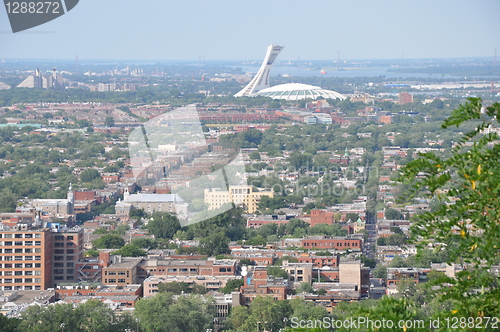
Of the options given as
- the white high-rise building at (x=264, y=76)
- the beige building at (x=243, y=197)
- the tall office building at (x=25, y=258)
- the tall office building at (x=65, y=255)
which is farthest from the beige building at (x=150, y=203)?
the white high-rise building at (x=264, y=76)

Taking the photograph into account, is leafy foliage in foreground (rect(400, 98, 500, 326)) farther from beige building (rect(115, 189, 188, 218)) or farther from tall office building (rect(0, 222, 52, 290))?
beige building (rect(115, 189, 188, 218))

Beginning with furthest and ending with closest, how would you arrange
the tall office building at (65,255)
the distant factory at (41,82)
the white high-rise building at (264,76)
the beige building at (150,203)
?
1. the distant factory at (41,82)
2. the white high-rise building at (264,76)
3. the beige building at (150,203)
4. the tall office building at (65,255)

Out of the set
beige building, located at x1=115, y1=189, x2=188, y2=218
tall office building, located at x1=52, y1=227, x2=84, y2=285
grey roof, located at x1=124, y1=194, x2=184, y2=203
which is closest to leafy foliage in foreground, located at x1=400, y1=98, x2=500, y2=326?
tall office building, located at x1=52, y1=227, x2=84, y2=285

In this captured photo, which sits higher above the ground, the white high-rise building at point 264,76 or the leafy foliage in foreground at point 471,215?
the leafy foliage in foreground at point 471,215

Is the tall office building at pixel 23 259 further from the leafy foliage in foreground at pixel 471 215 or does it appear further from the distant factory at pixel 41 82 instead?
the distant factory at pixel 41 82

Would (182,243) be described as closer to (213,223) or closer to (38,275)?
(213,223)

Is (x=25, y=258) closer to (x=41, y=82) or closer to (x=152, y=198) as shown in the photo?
(x=152, y=198)

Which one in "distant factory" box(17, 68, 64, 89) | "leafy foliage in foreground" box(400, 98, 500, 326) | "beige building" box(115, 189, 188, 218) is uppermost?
"leafy foliage in foreground" box(400, 98, 500, 326)
